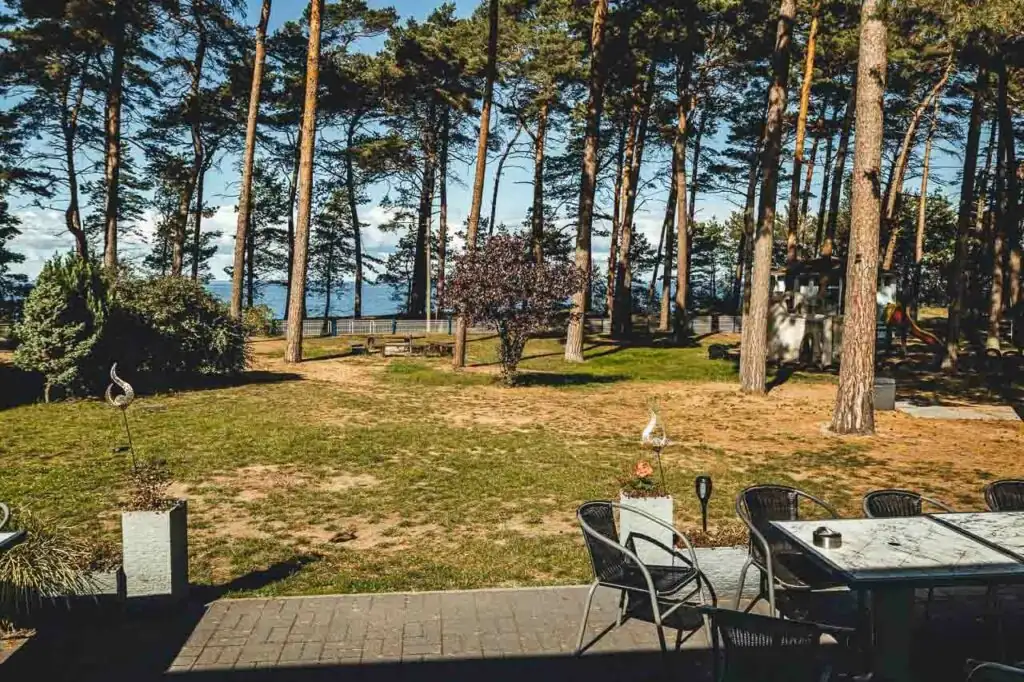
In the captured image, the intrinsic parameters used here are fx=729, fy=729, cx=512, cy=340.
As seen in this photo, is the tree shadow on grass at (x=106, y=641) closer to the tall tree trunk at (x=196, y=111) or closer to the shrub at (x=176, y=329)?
the shrub at (x=176, y=329)

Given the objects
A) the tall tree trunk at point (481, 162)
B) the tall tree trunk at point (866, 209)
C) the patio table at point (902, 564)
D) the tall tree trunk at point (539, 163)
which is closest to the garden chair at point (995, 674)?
the patio table at point (902, 564)

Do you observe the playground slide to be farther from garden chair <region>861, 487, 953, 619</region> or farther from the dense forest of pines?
garden chair <region>861, 487, 953, 619</region>

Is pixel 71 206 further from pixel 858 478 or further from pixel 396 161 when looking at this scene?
pixel 858 478

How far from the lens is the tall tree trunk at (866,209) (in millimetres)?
12305

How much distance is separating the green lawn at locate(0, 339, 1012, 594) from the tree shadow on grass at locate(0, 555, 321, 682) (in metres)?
0.83

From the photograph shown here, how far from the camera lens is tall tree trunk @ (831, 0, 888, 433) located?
12.3m

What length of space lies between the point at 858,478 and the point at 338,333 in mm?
30619

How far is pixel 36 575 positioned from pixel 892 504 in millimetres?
6169

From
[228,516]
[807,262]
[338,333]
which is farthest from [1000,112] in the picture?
[338,333]

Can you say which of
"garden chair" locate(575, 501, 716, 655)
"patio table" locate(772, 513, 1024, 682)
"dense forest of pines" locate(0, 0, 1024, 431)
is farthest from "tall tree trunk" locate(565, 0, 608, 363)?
"patio table" locate(772, 513, 1024, 682)

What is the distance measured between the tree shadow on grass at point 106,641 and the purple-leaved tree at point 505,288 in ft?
40.8

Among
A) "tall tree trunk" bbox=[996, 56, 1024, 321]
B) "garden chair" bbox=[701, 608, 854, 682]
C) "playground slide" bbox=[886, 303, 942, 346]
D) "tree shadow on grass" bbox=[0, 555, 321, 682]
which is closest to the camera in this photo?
"garden chair" bbox=[701, 608, 854, 682]

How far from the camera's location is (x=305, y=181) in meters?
21.5

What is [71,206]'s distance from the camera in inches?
1085
